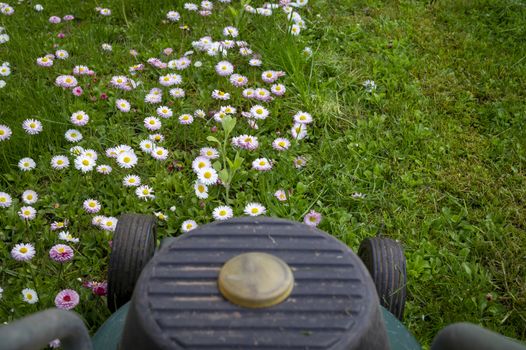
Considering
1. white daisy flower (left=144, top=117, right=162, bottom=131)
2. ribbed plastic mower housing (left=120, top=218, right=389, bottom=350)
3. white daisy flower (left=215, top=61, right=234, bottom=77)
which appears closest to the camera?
ribbed plastic mower housing (left=120, top=218, right=389, bottom=350)

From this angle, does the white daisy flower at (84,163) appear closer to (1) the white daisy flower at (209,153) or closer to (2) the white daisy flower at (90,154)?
(2) the white daisy flower at (90,154)

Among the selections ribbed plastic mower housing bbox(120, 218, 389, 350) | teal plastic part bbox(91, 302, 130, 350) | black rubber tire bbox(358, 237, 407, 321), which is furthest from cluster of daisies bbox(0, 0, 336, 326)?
ribbed plastic mower housing bbox(120, 218, 389, 350)

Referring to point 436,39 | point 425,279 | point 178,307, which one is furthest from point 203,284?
point 436,39

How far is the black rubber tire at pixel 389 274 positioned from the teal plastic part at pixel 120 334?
111 millimetres

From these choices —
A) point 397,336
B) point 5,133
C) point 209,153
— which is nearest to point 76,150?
point 5,133

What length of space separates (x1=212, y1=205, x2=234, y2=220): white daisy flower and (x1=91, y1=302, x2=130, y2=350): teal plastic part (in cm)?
66

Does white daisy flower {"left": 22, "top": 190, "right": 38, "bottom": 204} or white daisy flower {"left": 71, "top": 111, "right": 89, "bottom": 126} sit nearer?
white daisy flower {"left": 22, "top": 190, "right": 38, "bottom": 204}

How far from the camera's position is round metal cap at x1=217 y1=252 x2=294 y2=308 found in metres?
1.06

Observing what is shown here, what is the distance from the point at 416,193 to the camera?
8.05ft

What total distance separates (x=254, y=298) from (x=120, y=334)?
60 centimetres

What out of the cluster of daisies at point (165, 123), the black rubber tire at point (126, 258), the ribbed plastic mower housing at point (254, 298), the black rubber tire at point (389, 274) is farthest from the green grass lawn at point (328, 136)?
the ribbed plastic mower housing at point (254, 298)

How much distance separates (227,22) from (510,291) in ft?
6.70

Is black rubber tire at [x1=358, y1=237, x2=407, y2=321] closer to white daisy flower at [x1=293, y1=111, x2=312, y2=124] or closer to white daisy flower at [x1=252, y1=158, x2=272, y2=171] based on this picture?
white daisy flower at [x1=252, y1=158, x2=272, y2=171]

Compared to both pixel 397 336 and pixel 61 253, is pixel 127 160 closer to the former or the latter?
pixel 61 253
